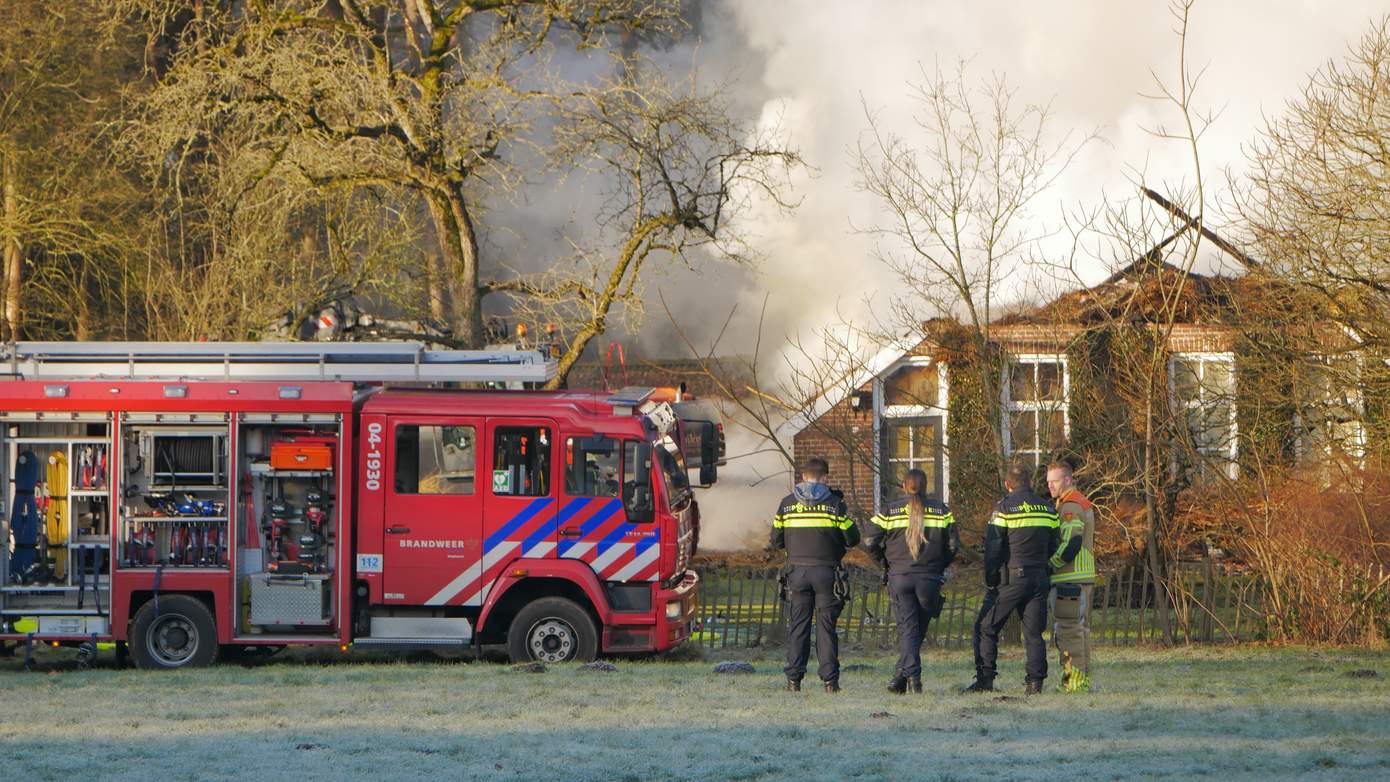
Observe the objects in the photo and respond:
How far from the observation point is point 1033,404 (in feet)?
56.2

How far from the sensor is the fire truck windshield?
1381cm

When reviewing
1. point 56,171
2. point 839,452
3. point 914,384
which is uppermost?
point 56,171

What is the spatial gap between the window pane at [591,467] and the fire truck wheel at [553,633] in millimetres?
1011

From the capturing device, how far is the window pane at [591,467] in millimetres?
13625

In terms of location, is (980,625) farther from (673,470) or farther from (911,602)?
(673,470)

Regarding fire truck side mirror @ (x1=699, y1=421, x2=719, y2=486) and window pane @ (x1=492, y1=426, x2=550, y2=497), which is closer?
window pane @ (x1=492, y1=426, x2=550, y2=497)

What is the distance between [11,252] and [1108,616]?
54.2ft

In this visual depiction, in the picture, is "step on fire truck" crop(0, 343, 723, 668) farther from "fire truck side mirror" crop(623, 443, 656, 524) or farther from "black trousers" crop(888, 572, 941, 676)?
"black trousers" crop(888, 572, 941, 676)

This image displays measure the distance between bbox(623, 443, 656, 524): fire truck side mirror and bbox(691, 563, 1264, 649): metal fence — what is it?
9.34 ft

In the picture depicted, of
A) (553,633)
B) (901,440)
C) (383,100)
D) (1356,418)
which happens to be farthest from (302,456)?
(901,440)

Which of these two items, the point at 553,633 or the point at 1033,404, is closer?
the point at 553,633

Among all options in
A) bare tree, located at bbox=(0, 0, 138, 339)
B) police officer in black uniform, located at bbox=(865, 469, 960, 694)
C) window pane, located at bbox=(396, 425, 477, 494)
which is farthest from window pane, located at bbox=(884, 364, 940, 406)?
police officer in black uniform, located at bbox=(865, 469, 960, 694)

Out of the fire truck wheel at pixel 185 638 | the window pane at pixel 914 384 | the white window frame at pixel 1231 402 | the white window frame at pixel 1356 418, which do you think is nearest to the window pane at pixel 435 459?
the fire truck wheel at pixel 185 638

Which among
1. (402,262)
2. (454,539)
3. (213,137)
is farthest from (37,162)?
(454,539)
